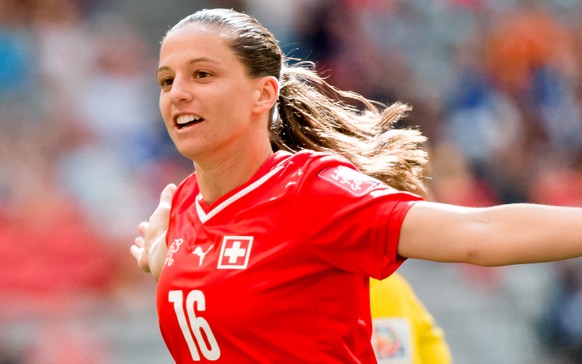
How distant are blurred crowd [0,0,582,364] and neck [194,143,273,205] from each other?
13.2 feet

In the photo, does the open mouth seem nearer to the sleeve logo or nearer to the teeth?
the teeth

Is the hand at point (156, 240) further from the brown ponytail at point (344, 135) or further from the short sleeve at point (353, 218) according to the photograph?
the short sleeve at point (353, 218)

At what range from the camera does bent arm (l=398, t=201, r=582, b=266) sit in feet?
8.28

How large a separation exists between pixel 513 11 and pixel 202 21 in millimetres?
7897

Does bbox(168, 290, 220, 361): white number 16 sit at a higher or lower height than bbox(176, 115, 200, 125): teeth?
lower

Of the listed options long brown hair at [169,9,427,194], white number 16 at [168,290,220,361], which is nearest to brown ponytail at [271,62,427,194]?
long brown hair at [169,9,427,194]

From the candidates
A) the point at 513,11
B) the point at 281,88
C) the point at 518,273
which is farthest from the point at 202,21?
the point at 513,11

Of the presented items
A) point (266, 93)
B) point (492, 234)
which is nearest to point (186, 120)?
point (266, 93)

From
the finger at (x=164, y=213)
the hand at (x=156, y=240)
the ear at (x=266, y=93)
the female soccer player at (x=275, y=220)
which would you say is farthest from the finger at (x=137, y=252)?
the ear at (x=266, y=93)

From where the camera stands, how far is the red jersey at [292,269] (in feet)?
9.29

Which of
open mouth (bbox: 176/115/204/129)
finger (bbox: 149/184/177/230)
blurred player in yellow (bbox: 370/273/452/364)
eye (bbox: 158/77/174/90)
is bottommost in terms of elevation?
blurred player in yellow (bbox: 370/273/452/364)

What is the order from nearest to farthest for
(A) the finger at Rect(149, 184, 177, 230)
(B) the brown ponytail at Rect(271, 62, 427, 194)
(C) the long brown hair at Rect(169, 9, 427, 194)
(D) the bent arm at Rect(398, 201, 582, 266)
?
1. (D) the bent arm at Rect(398, 201, 582, 266)
2. (C) the long brown hair at Rect(169, 9, 427, 194)
3. (B) the brown ponytail at Rect(271, 62, 427, 194)
4. (A) the finger at Rect(149, 184, 177, 230)

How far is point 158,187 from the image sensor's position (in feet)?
26.3

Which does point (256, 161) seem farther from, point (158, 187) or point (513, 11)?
point (513, 11)
